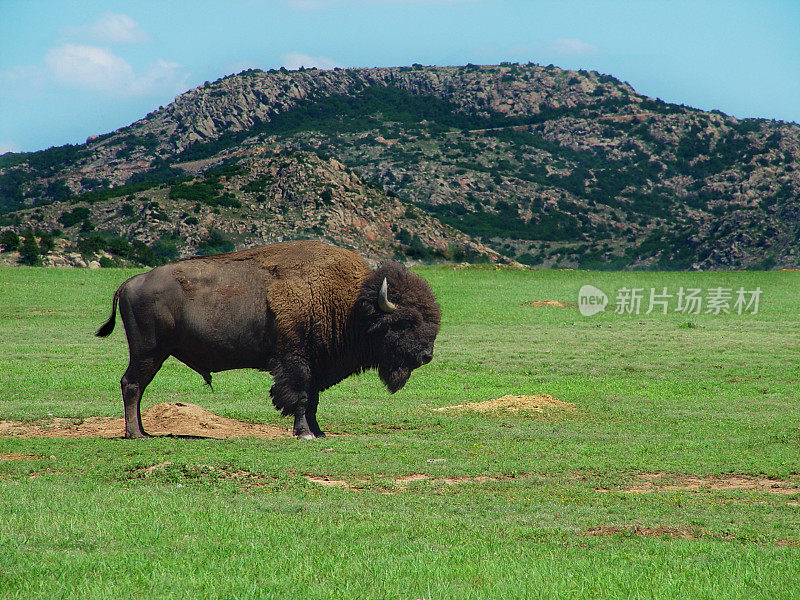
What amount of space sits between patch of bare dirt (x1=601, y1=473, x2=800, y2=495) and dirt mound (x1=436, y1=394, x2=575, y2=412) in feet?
20.6

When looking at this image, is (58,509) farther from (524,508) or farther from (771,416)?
(771,416)

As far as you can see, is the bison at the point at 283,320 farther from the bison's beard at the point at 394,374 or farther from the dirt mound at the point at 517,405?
the dirt mound at the point at 517,405

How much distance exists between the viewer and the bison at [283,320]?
47.9 ft

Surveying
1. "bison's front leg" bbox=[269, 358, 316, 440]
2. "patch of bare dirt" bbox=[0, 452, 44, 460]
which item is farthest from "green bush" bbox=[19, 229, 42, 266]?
"bison's front leg" bbox=[269, 358, 316, 440]

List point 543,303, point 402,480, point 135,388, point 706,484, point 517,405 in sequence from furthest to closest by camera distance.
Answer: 1. point 543,303
2. point 517,405
3. point 135,388
4. point 706,484
5. point 402,480

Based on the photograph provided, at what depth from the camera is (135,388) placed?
47.9ft

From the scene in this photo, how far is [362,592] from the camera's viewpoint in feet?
21.6

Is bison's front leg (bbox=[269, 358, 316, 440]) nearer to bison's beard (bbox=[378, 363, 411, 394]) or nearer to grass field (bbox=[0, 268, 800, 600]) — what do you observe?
grass field (bbox=[0, 268, 800, 600])

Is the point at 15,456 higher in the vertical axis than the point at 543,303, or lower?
higher

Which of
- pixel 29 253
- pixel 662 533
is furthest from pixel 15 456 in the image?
pixel 29 253

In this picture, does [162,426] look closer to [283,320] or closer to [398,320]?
[283,320]

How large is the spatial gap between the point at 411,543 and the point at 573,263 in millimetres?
151413

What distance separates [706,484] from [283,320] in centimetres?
755

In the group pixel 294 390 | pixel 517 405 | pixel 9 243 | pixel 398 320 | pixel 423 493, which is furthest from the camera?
pixel 9 243
